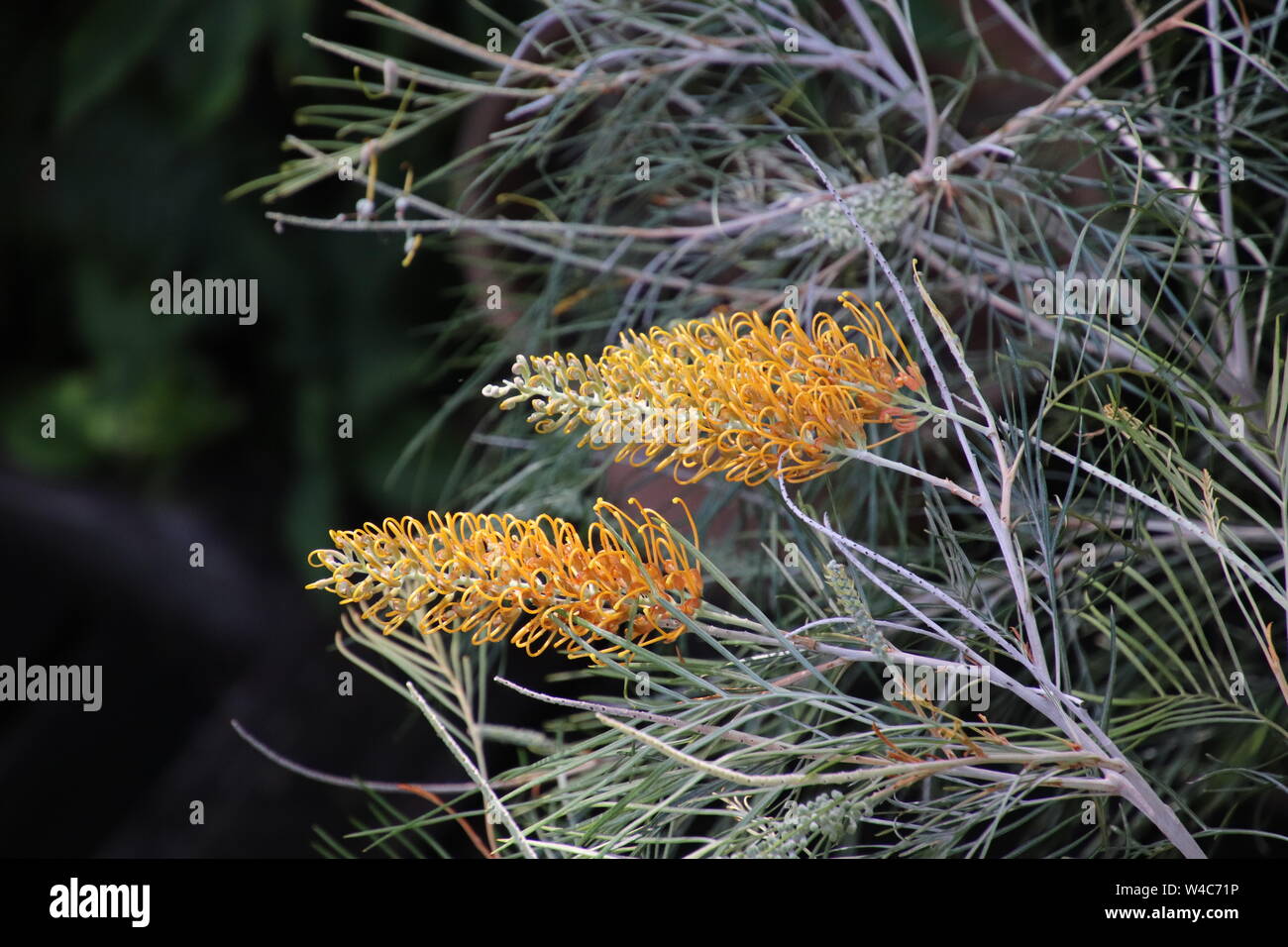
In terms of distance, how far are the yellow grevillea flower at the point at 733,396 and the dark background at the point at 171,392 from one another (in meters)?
0.33

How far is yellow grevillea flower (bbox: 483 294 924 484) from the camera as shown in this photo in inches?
7.6

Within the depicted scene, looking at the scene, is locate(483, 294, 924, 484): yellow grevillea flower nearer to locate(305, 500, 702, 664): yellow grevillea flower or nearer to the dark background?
locate(305, 500, 702, 664): yellow grevillea flower

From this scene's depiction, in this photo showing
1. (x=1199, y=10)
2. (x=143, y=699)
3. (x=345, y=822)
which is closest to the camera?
(x=1199, y=10)

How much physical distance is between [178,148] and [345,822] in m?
0.36

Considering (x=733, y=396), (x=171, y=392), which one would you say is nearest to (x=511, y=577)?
(x=733, y=396)

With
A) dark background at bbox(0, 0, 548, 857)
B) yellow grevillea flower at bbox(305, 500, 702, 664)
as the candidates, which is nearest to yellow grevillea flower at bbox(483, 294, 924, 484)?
yellow grevillea flower at bbox(305, 500, 702, 664)

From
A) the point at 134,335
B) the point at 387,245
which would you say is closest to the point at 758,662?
the point at 387,245

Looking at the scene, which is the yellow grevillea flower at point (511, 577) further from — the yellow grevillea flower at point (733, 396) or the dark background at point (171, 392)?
the dark background at point (171, 392)

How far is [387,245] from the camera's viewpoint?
0.54 metres

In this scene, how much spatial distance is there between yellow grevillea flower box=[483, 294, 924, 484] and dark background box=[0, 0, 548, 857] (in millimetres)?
325

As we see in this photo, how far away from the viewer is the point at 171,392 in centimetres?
60

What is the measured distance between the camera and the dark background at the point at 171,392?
0.54 meters
